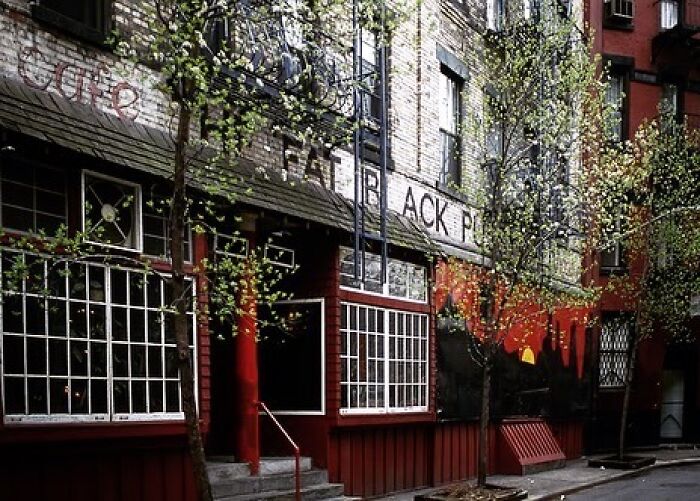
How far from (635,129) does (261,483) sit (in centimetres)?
1778

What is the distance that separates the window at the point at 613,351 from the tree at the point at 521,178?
821 centimetres

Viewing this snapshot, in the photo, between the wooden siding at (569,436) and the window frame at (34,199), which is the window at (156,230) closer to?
the window frame at (34,199)

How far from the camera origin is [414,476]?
1444 cm

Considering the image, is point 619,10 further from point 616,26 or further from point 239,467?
point 239,467

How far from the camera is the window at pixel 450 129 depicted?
1652cm

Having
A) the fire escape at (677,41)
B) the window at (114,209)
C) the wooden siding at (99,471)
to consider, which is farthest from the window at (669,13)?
the wooden siding at (99,471)

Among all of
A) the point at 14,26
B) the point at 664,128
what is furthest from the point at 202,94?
the point at 664,128

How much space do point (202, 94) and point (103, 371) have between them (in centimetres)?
305

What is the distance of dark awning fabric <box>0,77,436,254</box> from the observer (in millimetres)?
7484

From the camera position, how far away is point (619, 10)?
81.4 ft

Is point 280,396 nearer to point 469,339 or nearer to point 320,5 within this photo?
point 469,339

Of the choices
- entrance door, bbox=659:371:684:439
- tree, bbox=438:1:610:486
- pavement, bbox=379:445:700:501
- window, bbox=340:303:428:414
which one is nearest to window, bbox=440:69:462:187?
tree, bbox=438:1:610:486

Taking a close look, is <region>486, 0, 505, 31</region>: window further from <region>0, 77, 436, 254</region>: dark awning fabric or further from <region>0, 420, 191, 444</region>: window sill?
<region>0, 420, 191, 444</region>: window sill

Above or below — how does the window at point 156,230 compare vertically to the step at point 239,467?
above
